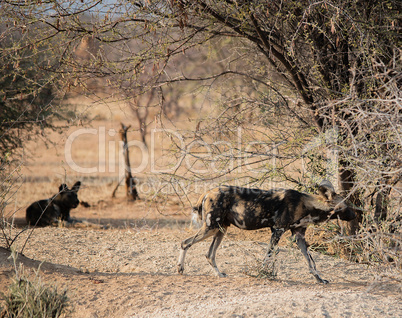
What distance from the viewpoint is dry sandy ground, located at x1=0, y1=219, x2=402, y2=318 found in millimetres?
4633

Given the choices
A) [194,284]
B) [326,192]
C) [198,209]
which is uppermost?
[326,192]

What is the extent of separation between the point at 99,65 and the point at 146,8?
3.48ft

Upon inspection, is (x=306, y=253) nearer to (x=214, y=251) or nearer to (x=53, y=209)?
(x=214, y=251)

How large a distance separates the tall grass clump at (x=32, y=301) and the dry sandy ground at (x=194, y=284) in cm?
29

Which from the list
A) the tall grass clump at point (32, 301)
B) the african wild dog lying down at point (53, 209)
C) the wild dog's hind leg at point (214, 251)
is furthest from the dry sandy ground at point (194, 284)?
the african wild dog lying down at point (53, 209)

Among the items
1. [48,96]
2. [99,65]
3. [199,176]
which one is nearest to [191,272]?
[199,176]

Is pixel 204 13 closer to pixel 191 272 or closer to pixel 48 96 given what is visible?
pixel 191 272

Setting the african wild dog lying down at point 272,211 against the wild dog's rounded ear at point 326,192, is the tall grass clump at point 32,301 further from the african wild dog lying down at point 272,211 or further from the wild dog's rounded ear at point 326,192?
the wild dog's rounded ear at point 326,192

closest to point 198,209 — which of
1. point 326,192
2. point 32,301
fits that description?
point 326,192

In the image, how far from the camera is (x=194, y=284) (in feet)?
18.4

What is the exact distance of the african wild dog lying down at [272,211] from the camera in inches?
244

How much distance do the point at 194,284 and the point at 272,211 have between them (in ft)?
4.57

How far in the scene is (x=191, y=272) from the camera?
6.81 metres

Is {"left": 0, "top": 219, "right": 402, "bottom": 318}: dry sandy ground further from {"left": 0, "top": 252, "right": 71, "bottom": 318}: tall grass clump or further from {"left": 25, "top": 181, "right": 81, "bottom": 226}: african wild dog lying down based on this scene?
{"left": 25, "top": 181, "right": 81, "bottom": 226}: african wild dog lying down
